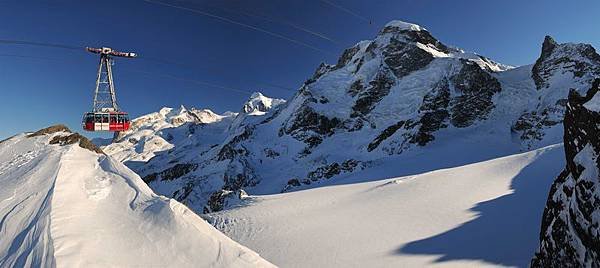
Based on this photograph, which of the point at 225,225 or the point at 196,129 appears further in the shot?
the point at 196,129

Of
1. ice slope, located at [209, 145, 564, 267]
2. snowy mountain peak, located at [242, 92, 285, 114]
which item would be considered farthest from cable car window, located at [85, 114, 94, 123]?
snowy mountain peak, located at [242, 92, 285, 114]

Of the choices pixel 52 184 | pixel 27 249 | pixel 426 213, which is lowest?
pixel 426 213

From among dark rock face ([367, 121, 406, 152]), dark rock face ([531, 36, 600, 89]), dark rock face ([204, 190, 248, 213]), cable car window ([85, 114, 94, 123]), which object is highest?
dark rock face ([531, 36, 600, 89])

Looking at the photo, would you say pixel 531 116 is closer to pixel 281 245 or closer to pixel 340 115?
pixel 340 115

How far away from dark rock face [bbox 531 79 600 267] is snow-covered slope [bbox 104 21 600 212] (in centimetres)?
2794

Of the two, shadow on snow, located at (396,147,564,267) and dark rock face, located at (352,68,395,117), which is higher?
dark rock face, located at (352,68,395,117)

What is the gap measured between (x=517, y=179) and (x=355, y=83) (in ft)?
203

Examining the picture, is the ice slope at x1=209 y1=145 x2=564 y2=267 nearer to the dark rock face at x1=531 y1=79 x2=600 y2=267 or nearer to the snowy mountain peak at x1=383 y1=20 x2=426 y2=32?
the dark rock face at x1=531 y1=79 x2=600 y2=267

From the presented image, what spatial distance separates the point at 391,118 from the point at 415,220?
2015 inches

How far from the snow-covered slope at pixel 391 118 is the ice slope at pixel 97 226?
78.1 ft

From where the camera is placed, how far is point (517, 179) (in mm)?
22297

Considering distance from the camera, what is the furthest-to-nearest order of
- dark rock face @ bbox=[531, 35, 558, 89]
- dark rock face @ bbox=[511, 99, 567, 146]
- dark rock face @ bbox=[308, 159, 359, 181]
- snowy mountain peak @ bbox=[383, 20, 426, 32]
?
snowy mountain peak @ bbox=[383, 20, 426, 32]
dark rock face @ bbox=[531, 35, 558, 89]
dark rock face @ bbox=[308, 159, 359, 181]
dark rock face @ bbox=[511, 99, 567, 146]

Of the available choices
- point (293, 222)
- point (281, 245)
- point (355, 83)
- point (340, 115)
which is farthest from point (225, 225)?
point (355, 83)

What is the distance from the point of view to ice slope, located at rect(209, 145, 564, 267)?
565 inches
